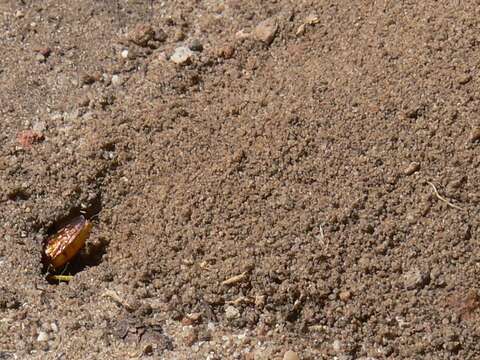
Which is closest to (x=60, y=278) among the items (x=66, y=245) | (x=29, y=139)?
(x=66, y=245)

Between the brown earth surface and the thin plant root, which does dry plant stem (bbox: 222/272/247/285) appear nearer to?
the brown earth surface

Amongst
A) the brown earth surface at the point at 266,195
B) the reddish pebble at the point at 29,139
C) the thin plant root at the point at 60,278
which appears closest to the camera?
the brown earth surface at the point at 266,195

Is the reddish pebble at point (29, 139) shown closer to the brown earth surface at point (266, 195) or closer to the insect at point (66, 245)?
the brown earth surface at point (266, 195)

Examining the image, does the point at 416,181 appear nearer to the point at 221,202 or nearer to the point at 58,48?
the point at 221,202

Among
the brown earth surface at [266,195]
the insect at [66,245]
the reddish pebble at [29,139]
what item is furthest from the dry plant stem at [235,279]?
the reddish pebble at [29,139]

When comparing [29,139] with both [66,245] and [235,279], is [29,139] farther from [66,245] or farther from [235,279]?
[235,279]

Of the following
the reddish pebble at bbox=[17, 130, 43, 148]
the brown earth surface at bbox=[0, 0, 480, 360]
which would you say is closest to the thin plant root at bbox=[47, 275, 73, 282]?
the brown earth surface at bbox=[0, 0, 480, 360]

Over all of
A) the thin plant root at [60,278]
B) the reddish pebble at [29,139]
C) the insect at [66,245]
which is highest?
the reddish pebble at [29,139]
